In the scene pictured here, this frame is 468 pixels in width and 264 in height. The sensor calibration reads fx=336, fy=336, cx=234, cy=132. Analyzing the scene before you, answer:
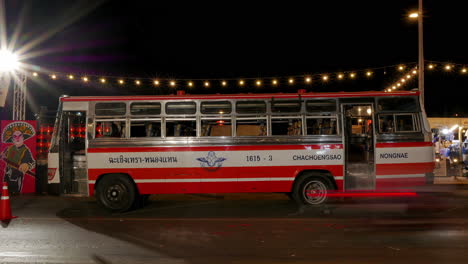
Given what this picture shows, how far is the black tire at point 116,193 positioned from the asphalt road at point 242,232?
13.5 inches

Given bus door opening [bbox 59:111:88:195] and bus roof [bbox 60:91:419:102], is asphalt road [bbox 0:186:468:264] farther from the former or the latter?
bus roof [bbox 60:91:419:102]

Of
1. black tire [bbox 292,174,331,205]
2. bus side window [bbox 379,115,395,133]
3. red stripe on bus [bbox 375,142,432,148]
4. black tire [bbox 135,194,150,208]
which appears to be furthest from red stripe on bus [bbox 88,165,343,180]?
bus side window [bbox 379,115,395,133]

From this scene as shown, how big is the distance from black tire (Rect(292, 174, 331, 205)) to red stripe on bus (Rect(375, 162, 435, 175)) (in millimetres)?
1503

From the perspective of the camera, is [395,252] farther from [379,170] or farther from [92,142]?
[92,142]

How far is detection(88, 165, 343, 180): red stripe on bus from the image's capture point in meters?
9.32

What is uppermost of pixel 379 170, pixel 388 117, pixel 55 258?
pixel 388 117

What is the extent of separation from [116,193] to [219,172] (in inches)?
116

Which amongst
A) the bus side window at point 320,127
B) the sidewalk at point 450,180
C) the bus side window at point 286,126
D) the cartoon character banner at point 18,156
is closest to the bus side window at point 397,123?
the bus side window at point 320,127

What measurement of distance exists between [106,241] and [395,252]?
5.31 metres

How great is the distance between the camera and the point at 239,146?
9312 mm

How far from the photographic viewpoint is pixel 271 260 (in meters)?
5.40

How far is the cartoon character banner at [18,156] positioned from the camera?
39.9 feet

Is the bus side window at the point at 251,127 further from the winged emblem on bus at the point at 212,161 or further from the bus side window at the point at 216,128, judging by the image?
the winged emblem on bus at the point at 212,161

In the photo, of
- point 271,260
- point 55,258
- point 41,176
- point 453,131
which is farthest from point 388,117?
point 453,131
